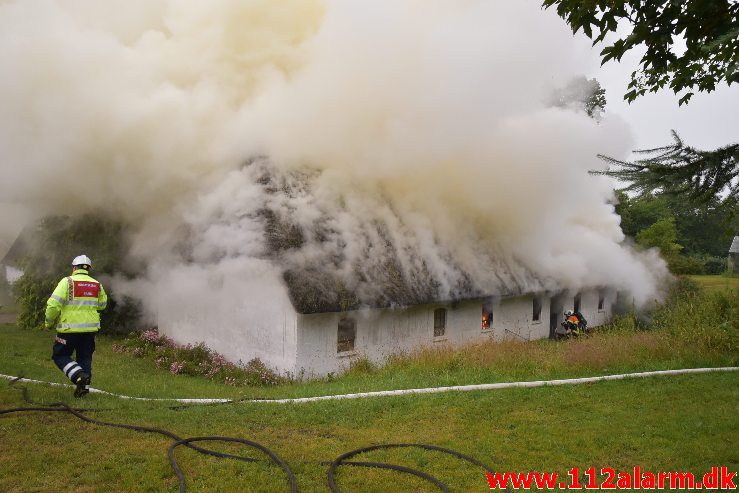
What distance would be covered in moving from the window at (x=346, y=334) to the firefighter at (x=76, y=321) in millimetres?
5816

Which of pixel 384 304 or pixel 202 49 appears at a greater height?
pixel 202 49

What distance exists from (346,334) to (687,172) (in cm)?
797

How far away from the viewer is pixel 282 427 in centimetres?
621

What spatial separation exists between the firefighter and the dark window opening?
29.5ft

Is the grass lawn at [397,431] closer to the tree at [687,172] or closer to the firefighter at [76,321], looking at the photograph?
the firefighter at [76,321]

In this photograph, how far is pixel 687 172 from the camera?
20.7 feet

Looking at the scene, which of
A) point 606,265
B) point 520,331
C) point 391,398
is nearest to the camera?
point 391,398

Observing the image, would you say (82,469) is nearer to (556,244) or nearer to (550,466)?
(550,466)

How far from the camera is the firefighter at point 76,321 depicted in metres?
7.10

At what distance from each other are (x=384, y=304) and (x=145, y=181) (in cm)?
605

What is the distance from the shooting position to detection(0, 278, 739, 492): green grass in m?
4.68

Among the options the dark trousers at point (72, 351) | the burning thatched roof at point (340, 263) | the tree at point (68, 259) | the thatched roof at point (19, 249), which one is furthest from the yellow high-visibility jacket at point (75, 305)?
the thatched roof at point (19, 249)

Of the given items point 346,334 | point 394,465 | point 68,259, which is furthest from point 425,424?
point 68,259

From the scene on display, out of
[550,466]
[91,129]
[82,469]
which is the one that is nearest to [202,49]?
[91,129]
